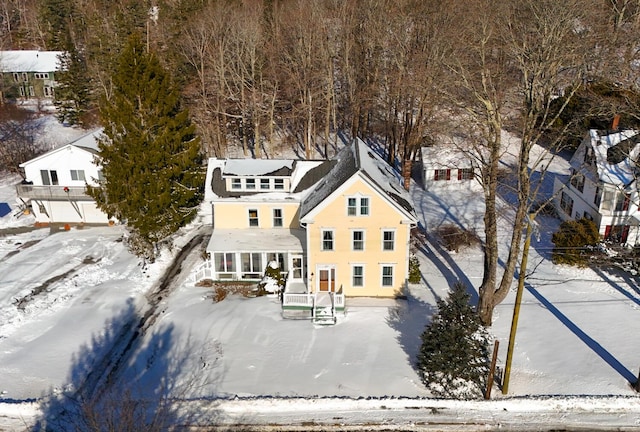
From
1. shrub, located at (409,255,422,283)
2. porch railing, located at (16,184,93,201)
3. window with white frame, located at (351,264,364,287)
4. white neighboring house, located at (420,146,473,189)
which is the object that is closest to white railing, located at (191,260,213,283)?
window with white frame, located at (351,264,364,287)

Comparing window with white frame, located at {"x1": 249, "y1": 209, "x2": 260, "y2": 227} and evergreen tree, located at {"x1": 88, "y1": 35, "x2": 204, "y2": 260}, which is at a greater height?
evergreen tree, located at {"x1": 88, "y1": 35, "x2": 204, "y2": 260}

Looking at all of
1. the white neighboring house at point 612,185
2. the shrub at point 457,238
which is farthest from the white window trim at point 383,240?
the white neighboring house at point 612,185

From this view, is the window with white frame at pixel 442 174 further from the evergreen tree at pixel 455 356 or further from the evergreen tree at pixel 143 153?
Answer: the evergreen tree at pixel 455 356

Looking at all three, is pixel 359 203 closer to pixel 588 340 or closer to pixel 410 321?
pixel 410 321

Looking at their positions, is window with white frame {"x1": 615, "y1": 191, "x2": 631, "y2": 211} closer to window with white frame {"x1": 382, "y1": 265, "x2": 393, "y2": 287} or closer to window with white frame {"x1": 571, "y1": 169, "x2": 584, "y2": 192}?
window with white frame {"x1": 571, "y1": 169, "x2": 584, "y2": 192}

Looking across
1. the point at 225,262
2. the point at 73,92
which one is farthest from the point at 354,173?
the point at 73,92

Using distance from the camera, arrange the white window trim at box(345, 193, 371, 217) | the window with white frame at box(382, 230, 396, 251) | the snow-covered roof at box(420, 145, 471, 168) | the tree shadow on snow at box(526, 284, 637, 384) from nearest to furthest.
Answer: the tree shadow on snow at box(526, 284, 637, 384) < the white window trim at box(345, 193, 371, 217) < the window with white frame at box(382, 230, 396, 251) < the snow-covered roof at box(420, 145, 471, 168)
